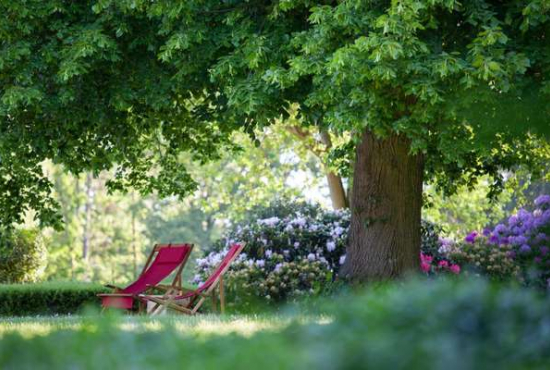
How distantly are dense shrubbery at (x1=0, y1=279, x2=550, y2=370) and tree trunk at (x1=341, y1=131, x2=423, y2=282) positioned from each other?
6475 mm

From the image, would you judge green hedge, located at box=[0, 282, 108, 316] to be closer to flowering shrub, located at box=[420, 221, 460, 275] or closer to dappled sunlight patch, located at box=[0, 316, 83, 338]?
flowering shrub, located at box=[420, 221, 460, 275]

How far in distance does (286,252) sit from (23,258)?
9.24m

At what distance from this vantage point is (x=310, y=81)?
10.7 metres

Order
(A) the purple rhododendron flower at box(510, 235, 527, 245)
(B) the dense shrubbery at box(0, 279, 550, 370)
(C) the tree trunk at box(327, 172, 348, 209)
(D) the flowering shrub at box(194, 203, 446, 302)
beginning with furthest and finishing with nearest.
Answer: (C) the tree trunk at box(327, 172, 348, 209), (A) the purple rhododendron flower at box(510, 235, 527, 245), (D) the flowering shrub at box(194, 203, 446, 302), (B) the dense shrubbery at box(0, 279, 550, 370)

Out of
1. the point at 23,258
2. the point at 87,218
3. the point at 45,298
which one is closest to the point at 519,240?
the point at 45,298

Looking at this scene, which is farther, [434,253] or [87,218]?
[87,218]

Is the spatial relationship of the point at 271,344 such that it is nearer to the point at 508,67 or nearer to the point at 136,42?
the point at 508,67

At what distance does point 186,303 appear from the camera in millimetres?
11180

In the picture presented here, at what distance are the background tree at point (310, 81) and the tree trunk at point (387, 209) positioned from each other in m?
0.02

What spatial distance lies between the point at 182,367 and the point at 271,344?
0.35 m

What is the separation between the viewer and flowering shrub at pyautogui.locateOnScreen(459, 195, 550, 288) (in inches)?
567

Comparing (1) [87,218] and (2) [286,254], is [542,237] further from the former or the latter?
(1) [87,218]

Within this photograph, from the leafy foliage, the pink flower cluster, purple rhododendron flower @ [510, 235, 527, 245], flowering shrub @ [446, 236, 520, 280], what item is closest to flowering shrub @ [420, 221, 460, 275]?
the pink flower cluster

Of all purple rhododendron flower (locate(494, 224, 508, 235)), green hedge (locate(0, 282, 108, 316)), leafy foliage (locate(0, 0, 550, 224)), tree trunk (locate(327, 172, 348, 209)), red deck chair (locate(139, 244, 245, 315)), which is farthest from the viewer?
tree trunk (locate(327, 172, 348, 209))
